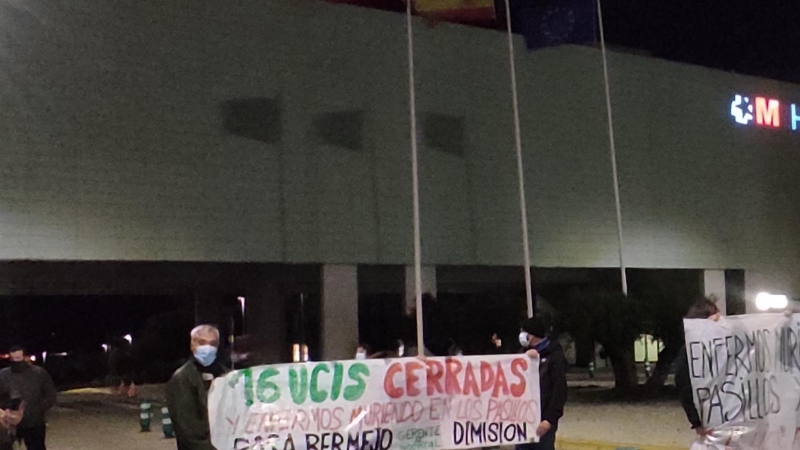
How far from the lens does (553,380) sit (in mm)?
9031

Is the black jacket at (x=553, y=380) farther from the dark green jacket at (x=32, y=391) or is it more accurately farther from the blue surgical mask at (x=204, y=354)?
the dark green jacket at (x=32, y=391)

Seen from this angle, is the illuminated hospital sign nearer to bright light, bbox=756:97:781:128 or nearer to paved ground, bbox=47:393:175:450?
bright light, bbox=756:97:781:128

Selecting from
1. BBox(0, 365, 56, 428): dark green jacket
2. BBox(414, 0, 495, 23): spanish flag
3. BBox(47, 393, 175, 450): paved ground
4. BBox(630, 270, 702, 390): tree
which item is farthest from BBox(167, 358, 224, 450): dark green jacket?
BBox(630, 270, 702, 390): tree

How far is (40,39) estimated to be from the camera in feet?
74.2

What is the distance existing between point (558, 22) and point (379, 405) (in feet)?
56.4

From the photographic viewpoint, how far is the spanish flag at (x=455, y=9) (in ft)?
71.6

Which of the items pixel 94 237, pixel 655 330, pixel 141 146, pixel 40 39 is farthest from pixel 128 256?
pixel 655 330

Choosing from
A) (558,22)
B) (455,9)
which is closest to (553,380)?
(455,9)

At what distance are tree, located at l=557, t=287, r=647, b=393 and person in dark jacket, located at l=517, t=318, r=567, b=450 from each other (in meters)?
16.8

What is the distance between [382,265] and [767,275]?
52.1 feet

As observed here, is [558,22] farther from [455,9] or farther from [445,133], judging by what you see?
[445,133]

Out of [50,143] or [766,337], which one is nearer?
[766,337]

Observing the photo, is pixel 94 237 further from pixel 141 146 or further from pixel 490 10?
pixel 490 10

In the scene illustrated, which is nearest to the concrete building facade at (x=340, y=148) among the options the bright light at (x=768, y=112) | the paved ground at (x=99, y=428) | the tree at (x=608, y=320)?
the bright light at (x=768, y=112)
